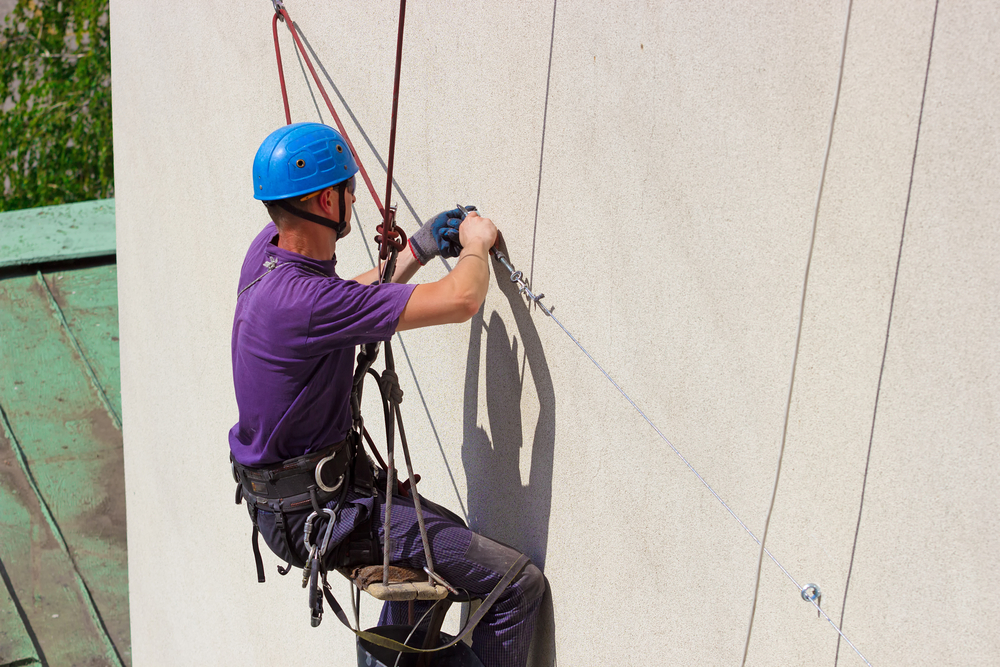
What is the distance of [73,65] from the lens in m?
9.23

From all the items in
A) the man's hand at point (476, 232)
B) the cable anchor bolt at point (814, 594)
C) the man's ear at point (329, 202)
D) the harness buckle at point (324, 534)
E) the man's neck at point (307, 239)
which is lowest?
the harness buckle at point (324, 534)

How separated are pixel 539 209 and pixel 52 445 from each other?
15.6 feet

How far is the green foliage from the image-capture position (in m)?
8.84

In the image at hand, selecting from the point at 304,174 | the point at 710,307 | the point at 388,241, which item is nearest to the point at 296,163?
the point at 304,174

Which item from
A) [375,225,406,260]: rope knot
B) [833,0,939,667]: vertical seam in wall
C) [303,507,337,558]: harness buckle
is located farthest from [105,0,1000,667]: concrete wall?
[303,507,337,558]: harness buckle

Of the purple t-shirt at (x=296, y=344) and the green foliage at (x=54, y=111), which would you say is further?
the green foliage at (x=54, y=111)

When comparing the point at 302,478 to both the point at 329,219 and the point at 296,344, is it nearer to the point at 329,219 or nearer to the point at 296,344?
the point at 296,344

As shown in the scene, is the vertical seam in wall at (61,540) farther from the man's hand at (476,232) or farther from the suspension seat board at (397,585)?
the man's hand at (476,232)

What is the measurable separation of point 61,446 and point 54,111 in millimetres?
4182

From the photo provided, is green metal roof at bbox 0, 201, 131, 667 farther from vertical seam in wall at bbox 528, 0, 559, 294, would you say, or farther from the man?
vertical seam in wall at bbox 528, 0, 559, 294

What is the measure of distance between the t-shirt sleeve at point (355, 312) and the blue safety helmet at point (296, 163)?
27 centimetres

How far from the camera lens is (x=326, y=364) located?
227cm

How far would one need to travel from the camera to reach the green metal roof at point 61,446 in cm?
582

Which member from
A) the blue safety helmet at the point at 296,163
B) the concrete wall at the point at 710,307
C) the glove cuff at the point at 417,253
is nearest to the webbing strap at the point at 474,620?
the concrete wall at the point at 710,307
